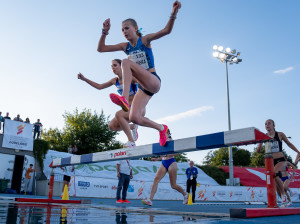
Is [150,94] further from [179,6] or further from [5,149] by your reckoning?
[5,149]

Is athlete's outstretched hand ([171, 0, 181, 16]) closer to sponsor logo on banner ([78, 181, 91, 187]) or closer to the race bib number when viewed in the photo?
the race bib number

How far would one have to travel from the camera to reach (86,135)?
37.0 meters

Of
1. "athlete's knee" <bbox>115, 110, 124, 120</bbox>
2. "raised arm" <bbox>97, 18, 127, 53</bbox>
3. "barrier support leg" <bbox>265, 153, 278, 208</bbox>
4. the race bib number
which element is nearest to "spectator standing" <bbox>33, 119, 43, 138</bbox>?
"athlete's knee" <bbox>115, 110, 124, 120</bbox>

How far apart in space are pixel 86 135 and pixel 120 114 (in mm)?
32812

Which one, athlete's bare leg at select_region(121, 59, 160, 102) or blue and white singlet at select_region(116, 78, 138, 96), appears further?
blue and white singlet at select_region(116, 78, 138, 96)

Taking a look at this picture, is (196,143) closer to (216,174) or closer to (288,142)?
(288,142)

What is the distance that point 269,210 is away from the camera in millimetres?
3725

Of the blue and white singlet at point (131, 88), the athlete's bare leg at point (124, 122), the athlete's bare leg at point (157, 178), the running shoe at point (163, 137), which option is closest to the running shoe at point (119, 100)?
the running shoe at point (163, 137)

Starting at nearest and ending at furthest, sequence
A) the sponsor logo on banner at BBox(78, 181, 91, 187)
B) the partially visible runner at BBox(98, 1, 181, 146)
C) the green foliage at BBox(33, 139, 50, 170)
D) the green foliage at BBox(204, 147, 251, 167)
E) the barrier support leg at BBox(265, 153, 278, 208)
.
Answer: the barrier support leg at BBox(265, 153, 278, 208)
the partially visible runner at BBox(98, 1, 181, 146)
the sponsor logo on banner at BBox(78, 181, 91, 187)
the green foliage at BBox(33, 139, 50, 170)
the green foliage at BBox(204, 147, 251, 167)

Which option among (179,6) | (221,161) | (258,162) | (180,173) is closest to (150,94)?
(179,6)

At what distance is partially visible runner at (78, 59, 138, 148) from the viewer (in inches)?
205

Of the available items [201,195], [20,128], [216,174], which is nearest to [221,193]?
[201,195]

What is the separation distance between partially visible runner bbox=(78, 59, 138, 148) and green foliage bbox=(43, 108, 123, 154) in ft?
102

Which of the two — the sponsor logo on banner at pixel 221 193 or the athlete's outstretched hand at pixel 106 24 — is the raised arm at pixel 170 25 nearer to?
the athlete's outstretched hand at pixel 106 24
